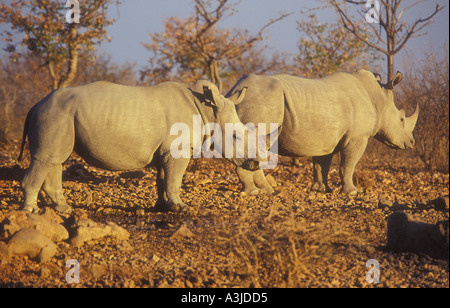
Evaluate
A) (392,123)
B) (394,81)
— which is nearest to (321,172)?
(392,123)

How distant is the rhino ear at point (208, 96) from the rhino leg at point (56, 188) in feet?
6.14

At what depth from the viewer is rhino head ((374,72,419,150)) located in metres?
8.79

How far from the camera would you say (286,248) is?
16.3ft

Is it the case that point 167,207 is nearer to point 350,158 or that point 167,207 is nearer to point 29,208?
point 29,208

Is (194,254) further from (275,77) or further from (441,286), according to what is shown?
(275,77)

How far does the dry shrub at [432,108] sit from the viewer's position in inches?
465

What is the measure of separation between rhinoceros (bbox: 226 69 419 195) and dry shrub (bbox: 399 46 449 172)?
3.16 m

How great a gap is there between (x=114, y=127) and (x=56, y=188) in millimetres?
1070

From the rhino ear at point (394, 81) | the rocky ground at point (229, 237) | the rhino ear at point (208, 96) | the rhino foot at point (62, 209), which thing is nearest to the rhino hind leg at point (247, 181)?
the rocky ground at point (229, 237)

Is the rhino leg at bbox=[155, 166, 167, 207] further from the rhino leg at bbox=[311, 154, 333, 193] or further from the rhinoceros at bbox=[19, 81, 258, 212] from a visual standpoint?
the rhino leg at bbox=[311, 154, 333, 193]

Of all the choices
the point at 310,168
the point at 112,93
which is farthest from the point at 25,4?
the point at 112,93
